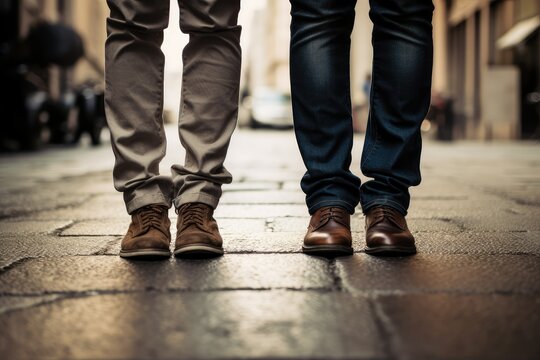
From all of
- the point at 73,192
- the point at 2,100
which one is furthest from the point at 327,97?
the point at 2,100

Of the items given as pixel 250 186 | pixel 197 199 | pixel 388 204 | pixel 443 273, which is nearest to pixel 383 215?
pixel 388 204

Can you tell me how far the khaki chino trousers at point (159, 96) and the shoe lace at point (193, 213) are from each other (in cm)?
2

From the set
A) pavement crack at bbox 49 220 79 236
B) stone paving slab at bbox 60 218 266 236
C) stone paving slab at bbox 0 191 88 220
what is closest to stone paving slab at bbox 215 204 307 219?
stone paving slab at bbox 60 218 266 236

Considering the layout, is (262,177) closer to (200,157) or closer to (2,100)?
(200,157)

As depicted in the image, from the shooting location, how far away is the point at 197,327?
4.29ft

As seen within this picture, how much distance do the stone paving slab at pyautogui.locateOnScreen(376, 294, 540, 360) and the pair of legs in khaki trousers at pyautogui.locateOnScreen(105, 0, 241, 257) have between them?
74 centimetres

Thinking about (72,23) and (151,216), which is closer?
(151,216)

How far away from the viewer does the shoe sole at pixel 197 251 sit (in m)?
1.96

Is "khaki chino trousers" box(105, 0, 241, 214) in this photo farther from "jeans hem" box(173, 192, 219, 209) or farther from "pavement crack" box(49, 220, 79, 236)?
"pavement crack" box(49, 220, 79, 236)

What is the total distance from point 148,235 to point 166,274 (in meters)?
0.26

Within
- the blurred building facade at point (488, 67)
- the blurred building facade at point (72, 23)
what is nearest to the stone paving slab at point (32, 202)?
the blurred building facade at point (72, 23)

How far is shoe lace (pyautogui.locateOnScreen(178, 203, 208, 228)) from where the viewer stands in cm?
204

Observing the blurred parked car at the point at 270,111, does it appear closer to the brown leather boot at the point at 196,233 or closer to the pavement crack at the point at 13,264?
the brown leather boot at the point at 196,233

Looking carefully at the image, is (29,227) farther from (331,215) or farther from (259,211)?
(331,215)
